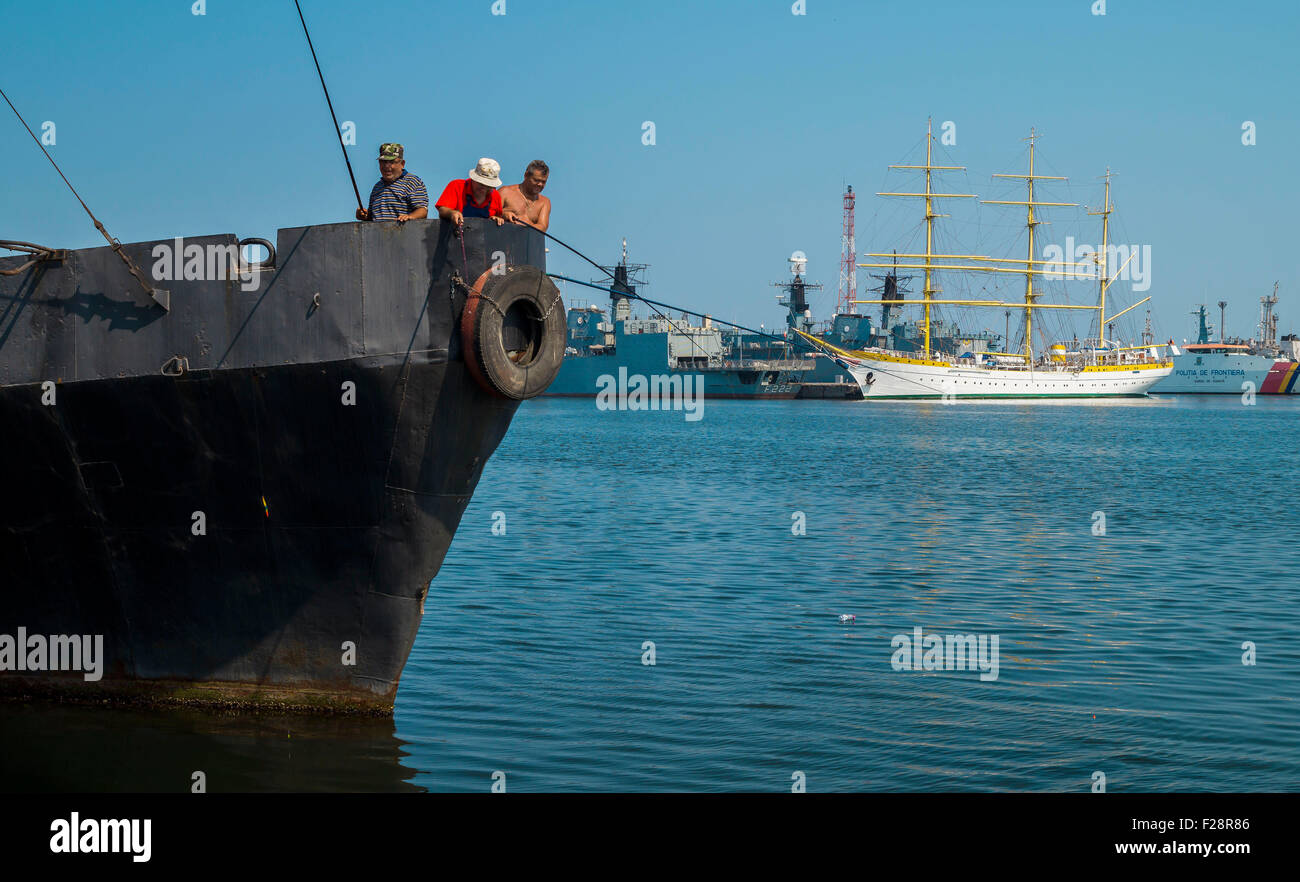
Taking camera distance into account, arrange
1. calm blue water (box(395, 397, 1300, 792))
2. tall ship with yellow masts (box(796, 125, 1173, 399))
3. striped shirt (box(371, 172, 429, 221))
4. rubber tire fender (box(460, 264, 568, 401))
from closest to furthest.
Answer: rubber tire fender (box(460, 264, 568, 401)), striped shirt (box(371, 172, 429, 221)), calm blue water (box(395, 397, 1300, 792)), tall ship with yellow masts (box(796, 125, 1173, 399))

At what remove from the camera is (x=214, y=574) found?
344 inches

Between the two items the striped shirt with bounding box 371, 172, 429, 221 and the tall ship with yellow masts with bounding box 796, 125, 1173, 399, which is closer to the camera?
the striped shirt with bounding box 371, 172, 429, 221

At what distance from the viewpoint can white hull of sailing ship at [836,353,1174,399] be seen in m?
110

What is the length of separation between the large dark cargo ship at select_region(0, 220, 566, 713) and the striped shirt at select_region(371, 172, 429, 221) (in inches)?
12.0

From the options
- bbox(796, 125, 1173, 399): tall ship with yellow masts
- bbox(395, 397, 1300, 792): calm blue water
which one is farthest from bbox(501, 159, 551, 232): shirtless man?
bbox(796, 125, 1173, 399): tall ship with yellow masts

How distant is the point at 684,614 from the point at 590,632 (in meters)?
1.44

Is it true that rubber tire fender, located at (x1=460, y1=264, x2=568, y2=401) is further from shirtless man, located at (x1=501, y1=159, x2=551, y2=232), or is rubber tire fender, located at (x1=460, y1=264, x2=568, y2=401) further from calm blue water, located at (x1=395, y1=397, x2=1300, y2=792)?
calm blue water, located at (x1=395, y1=397, x2=1300, y2=792)

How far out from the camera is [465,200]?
8570 millimetres

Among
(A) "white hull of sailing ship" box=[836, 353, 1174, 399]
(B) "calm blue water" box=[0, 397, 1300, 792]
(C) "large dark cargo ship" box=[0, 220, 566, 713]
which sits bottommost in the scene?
(B) "calm blue water" box=[0, 397, 1300, 792]

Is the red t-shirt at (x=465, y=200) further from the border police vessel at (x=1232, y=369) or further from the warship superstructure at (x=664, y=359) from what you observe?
the border police vessel at (x=1232, y=369)

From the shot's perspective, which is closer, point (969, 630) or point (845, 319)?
point (969, 630)

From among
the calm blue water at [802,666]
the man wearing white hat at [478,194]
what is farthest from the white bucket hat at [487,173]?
the calm blue water at [802,666]
